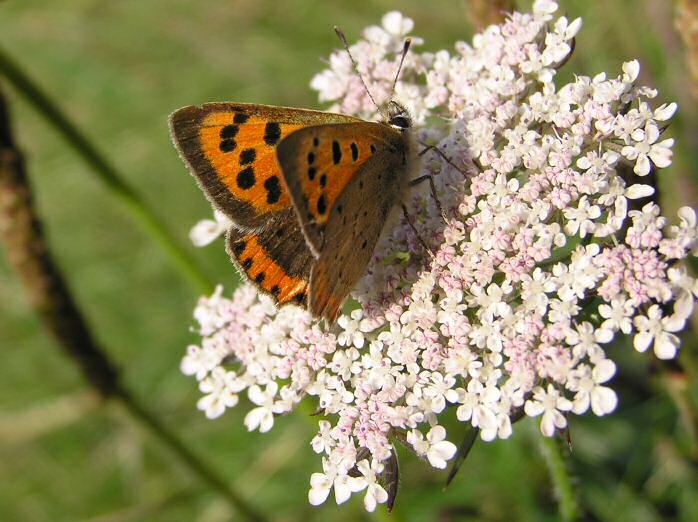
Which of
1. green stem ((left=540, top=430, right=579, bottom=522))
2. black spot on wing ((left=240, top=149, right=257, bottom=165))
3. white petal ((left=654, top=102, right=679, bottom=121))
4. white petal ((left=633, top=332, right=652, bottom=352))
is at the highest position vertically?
black spot on wing ((left=240, top=149, right=257, bottom=165))

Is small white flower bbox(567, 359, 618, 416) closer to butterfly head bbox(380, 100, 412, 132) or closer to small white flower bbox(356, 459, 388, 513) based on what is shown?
small white flower bbox(356, 459, 388, 513)

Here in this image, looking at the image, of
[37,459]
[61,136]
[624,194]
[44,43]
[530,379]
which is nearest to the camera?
[530,379]

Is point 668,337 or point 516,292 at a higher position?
point 516,292

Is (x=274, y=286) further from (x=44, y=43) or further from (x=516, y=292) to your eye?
(x=44, y=43)

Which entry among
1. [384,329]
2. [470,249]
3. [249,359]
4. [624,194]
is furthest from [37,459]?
[624,194]

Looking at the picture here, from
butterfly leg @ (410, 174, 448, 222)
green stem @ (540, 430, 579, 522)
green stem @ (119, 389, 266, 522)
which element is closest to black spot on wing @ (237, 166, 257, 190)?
butterfly leg @ (410, 174, 448, 222)

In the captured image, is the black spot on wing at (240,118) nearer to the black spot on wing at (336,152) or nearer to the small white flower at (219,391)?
the black spot on wing at (336,152)

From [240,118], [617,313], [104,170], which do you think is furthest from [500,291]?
[104,170]
